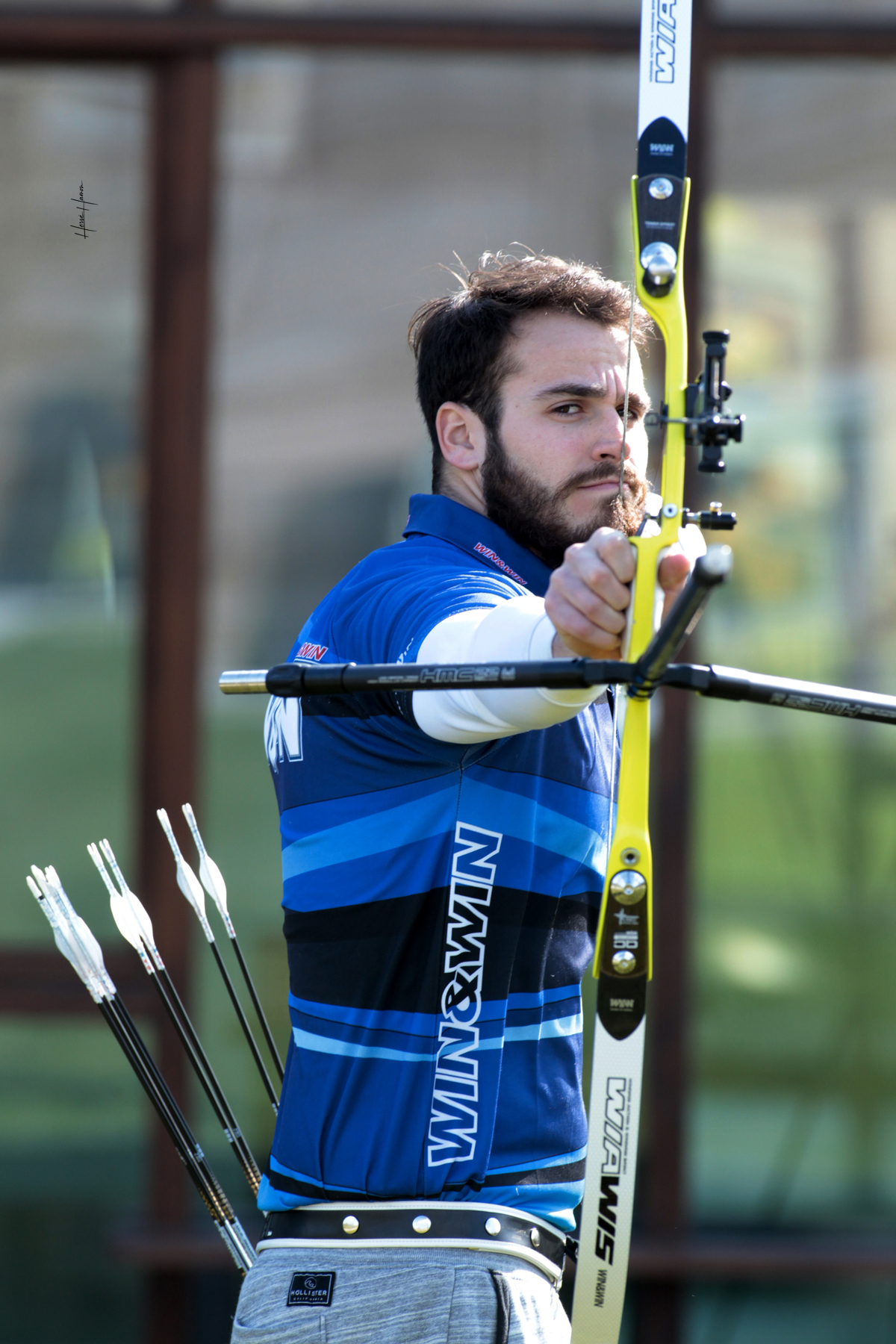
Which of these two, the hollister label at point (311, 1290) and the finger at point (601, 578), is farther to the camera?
the hollister label at point (311, 1290)

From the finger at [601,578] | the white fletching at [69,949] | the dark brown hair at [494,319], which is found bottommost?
the white fletching at [69,949]

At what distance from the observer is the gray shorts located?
66.0 inches

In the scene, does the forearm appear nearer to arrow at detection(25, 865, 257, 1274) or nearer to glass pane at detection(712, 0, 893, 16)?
arrow at detection(25, 865, 257, 1274)

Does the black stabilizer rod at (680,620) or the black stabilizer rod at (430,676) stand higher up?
the black stabilizer rod at (680,620)

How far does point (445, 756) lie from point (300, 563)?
2.28 m

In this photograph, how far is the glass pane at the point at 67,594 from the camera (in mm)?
3916

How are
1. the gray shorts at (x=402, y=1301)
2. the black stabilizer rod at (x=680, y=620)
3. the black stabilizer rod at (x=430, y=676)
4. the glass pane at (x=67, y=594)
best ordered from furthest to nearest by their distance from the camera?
1. the glass pane at (x=67, y=594)
2. the gray shorts at (x=402, y=1301)
3. the black stabilizer rod at (x=430, y=676)
4. the black stabilizer rod at (x=680, y=620)

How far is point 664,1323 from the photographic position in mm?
3787

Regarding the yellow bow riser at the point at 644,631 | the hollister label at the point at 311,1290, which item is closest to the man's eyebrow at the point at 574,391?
the yellow bow riser at the point at 644,631

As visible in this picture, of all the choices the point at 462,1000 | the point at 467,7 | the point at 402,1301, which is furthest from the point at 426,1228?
the point at 467,7

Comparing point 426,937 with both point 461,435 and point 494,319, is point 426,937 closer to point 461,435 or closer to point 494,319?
point 461,435

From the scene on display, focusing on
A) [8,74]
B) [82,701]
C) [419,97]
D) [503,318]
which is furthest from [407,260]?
[503,318]

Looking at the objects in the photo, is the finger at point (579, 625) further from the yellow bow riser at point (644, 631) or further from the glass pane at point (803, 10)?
the glass pane at point (803, 10)

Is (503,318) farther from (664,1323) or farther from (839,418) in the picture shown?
(664,1323)
